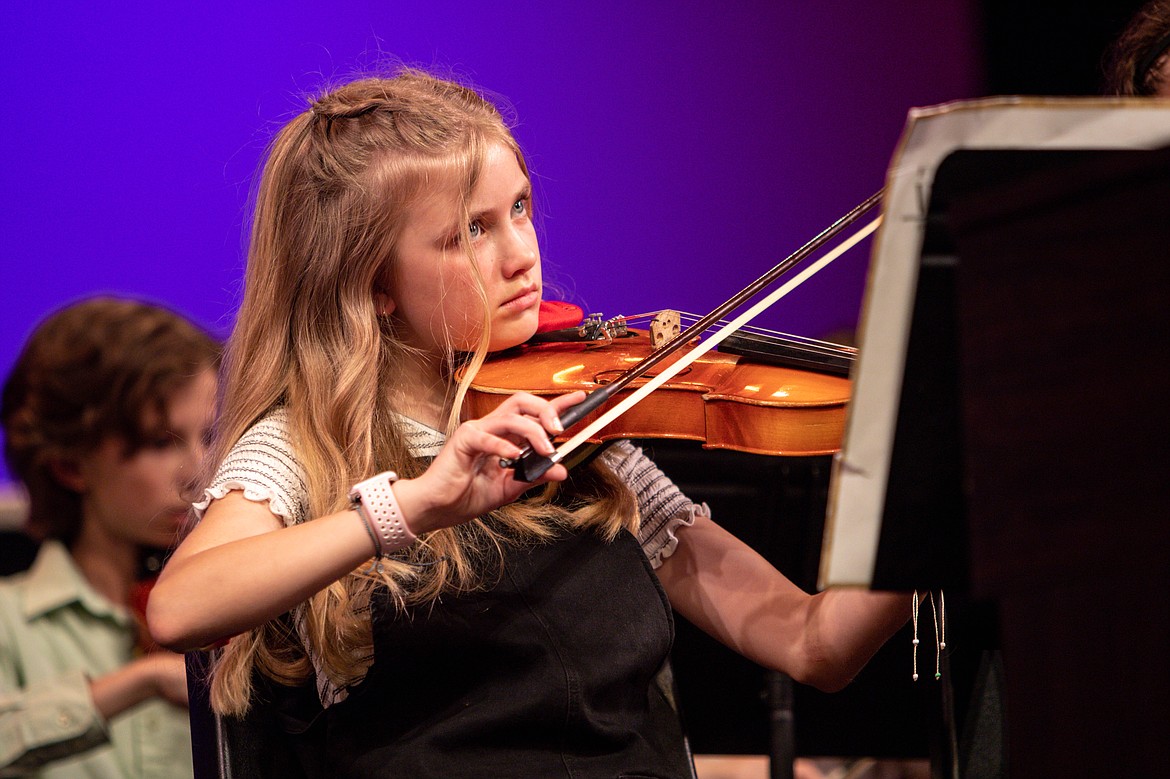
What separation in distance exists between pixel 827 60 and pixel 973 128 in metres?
2.03

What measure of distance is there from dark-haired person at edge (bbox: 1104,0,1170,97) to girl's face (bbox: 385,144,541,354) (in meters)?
0.76

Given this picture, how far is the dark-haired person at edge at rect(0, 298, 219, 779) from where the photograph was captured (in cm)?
177

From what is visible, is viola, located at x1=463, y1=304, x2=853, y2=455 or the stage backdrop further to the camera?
the stage backdrop

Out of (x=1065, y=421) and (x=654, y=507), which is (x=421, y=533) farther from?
(x=1065, y=421)

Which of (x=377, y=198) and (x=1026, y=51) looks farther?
(x=1026, y=51)

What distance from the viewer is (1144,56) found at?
53.1 inches

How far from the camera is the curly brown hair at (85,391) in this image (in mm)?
1879

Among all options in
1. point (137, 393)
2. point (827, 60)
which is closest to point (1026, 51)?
point (827, 60)

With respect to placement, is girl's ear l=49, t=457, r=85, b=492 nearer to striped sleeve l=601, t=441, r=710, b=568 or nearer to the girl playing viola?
the girl playing viola

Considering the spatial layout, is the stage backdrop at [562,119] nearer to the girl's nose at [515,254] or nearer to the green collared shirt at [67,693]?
the green collared shirt at [67,693]

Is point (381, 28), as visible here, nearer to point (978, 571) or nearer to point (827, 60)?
point (827, 60)

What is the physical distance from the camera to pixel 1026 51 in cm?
254

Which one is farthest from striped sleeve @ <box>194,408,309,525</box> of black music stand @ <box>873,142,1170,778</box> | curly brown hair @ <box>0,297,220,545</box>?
curly brown hair @ <box>0,297,220,545</box>

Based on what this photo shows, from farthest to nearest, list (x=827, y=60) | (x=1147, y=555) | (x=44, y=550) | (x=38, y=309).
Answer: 1. (x=827, y=60)
2. (x=38, y=309)
3. (x=44, y=550)
4. (x=1147, y=555)
